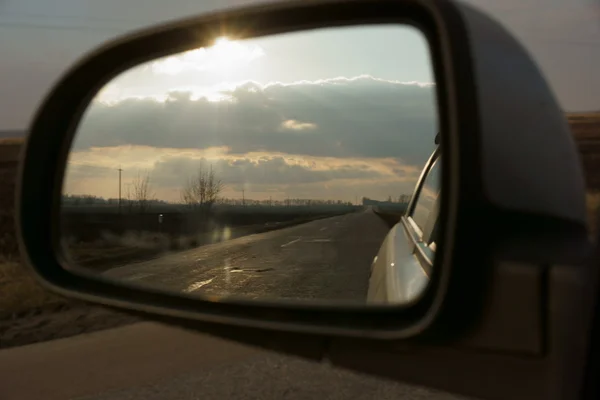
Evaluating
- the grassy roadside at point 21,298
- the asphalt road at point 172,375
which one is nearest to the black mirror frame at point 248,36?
the asphalt road at point 172,375

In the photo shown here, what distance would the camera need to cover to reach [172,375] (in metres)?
6.18

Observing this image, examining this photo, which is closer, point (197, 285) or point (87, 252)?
point (197, 285)

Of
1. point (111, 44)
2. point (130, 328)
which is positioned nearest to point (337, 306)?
point (111, 44)

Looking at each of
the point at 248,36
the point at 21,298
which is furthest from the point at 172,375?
the point at 21,298

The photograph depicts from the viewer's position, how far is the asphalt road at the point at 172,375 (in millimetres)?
5500

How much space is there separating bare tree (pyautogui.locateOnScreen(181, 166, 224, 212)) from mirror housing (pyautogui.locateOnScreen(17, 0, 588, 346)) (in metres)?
0.33

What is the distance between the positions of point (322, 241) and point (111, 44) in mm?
1188

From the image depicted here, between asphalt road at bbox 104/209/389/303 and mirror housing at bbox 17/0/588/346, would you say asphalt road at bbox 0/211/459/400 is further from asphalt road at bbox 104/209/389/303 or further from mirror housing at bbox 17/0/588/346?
mirror housing at bbox 17/0/588/346

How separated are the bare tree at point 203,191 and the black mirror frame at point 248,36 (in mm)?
328

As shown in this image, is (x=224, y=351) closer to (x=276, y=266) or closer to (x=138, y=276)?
(x=138, y=276)

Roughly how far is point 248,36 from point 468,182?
109cm

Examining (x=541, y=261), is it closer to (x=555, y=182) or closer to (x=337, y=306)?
(x=555, y=182)

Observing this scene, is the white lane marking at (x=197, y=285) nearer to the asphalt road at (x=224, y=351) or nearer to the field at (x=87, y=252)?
the asphalt road at (x=224, y=351)

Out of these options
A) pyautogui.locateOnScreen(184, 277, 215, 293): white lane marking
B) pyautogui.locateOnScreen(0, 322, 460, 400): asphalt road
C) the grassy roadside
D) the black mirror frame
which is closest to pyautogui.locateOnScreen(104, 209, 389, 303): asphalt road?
pyautogui.locateOnScreen(184, 277, 215, 293): white lane marking
